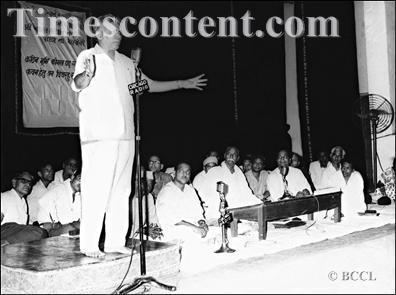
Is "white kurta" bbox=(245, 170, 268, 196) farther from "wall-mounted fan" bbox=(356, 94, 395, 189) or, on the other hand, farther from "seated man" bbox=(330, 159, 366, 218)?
"wall-mounted fan" bbox=(356, 94, 395, 189)

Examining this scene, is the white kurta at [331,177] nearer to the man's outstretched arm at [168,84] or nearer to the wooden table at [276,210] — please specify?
the wooden table at [276,210]

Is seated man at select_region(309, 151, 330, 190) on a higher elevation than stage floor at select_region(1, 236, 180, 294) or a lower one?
higher

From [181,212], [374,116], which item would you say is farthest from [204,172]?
[374,116]

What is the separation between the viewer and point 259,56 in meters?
8.52

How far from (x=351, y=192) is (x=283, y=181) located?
0.83m

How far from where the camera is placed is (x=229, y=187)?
6.13 meters

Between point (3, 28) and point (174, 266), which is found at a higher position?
point (3, 28)

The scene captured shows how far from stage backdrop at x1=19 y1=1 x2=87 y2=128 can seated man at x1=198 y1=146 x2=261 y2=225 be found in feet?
5.75

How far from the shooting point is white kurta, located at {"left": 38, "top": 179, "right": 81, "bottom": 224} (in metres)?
5.40

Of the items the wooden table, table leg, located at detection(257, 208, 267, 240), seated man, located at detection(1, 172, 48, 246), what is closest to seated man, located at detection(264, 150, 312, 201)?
the wooden table

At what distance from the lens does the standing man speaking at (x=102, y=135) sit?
3.22 m

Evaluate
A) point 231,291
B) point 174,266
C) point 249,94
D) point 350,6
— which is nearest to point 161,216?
point 174,266

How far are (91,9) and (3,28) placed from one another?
3.83ft

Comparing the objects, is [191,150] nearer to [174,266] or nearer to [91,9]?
[91,9]
